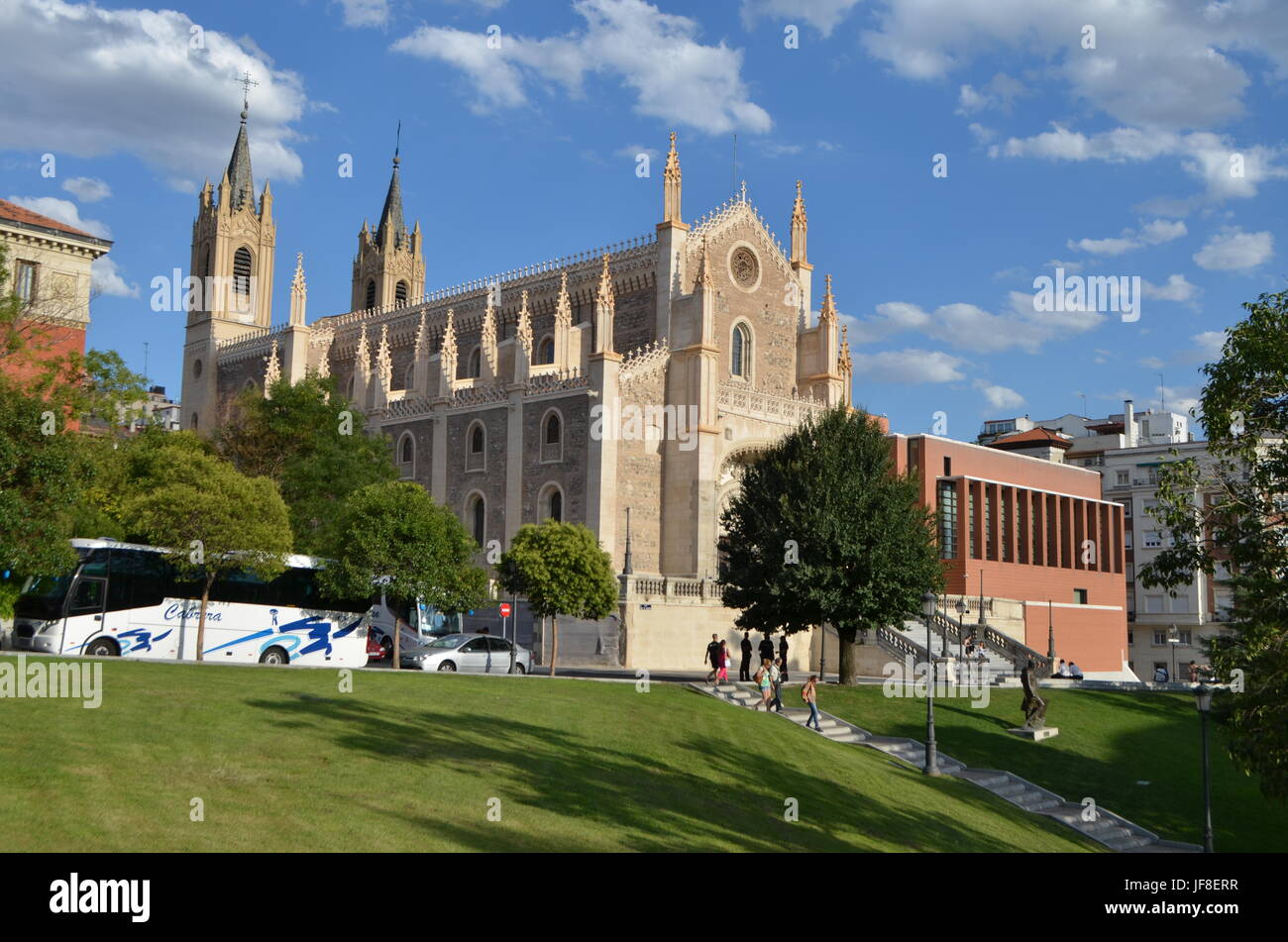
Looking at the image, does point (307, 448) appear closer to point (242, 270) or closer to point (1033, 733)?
point (242, 270)

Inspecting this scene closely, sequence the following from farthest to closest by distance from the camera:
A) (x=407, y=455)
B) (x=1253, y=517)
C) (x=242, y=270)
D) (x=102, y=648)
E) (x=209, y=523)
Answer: (x=242, y=270), (x=407, y=455), (x=209, y=523), (x=102, y=648), (x=1253, y=517)

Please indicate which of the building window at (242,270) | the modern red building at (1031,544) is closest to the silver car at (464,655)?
the modern red building at (1031,544)

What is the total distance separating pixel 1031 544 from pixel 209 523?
48.0 m

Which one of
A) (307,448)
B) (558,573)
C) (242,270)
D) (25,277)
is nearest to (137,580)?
(558,573)

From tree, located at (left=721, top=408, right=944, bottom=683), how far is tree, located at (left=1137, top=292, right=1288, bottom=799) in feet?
56.0

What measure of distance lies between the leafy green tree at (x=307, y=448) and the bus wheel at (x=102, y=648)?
17648mm

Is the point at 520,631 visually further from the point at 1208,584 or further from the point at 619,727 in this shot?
the point at 1208,584

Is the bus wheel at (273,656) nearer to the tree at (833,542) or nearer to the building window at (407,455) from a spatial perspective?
the tree at (833,542)

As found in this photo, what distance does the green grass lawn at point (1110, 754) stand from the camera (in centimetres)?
2741

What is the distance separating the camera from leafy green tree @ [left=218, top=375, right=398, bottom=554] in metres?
47.9

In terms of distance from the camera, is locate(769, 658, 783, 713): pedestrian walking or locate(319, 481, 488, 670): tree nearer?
locate(769, 658, 783, 713): pedestrian walking

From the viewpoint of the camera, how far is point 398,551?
111ft

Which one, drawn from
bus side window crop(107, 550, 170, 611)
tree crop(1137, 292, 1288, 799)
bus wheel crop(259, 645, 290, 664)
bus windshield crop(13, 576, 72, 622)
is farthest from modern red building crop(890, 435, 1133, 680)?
bus windshield crop(13, 576, 72, 622)

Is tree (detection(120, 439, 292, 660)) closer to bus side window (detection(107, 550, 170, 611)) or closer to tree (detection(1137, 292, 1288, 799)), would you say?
bus side window (detection(107, 550, 170, 611))
